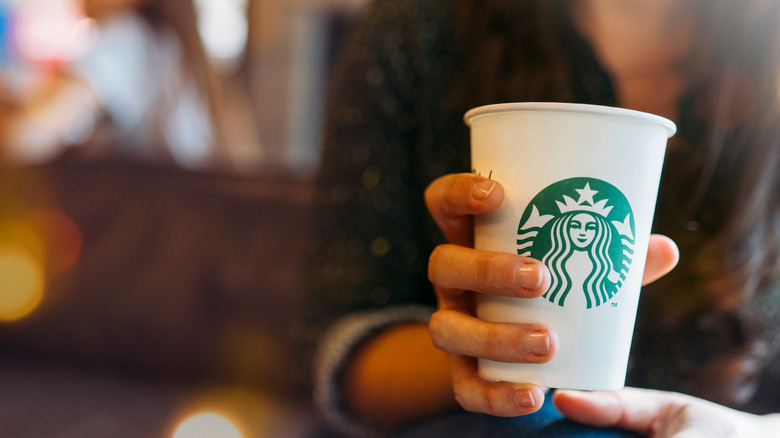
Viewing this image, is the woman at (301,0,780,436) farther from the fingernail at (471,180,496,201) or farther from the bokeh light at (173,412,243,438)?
the bokeh light at (173,412,243,438)

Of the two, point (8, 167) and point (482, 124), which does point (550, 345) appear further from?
point (8, 167)

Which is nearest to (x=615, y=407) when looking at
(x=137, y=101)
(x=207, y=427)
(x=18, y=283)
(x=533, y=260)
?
(x=533, y=260)

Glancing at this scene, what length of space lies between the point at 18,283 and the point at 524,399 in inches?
46.3

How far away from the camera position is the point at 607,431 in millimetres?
443

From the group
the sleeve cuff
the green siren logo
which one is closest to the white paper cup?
the green siren logo

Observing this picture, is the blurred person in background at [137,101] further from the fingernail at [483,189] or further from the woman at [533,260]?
the fingernail at [483,189]

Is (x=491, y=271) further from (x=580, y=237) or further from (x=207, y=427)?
(x=207, y=427)

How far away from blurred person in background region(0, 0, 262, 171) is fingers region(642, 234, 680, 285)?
3.92 ft

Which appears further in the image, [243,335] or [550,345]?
[243,335]

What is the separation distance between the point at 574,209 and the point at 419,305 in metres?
0.45

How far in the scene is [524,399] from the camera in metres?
0.35

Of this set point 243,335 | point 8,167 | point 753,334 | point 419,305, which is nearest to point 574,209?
point 753,334

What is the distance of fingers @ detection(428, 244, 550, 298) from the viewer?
33cm

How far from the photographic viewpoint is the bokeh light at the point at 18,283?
1.12 metres
